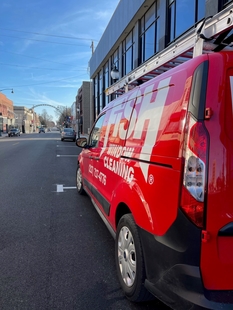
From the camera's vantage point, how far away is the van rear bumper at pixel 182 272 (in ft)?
5.46

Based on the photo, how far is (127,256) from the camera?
99.8 inches

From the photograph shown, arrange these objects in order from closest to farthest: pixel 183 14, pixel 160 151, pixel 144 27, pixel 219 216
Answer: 1. pixel 219 216
2. pixel 160 151
3. pixel 183 14
4. pixel 144 27

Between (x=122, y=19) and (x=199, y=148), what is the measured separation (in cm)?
1765

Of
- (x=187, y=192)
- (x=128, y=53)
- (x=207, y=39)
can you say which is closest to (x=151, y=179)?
(x=187, y=192)

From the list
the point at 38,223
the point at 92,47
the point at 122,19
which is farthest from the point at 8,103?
the point at 38,223

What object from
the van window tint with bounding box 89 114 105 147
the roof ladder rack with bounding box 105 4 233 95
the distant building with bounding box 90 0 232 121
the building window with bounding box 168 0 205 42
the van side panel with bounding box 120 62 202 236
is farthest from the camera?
the distant building with bounding box 90 0 232 121

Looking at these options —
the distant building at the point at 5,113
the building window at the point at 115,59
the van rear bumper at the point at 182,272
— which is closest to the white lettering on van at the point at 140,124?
the van rear bumper at the point at 182,272

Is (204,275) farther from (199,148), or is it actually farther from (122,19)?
(122,19)

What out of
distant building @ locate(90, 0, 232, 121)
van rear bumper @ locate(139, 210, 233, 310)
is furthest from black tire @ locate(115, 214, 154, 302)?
distant building @ locate(90, 0, 232, 121)

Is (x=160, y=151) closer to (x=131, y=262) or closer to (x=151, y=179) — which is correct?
(x=151, y=179)

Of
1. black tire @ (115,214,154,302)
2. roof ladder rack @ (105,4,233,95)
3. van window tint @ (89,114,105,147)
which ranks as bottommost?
black tire @ (115,214,154,302)

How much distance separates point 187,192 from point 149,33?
13669 mm

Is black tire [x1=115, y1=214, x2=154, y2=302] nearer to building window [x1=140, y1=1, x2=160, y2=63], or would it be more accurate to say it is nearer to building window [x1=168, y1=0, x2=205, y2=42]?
building window [x1=168, y1=0, x2=205, y2=42]

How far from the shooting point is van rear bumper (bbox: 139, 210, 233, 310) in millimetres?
1665
